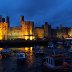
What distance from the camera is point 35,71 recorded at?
2484 centimetres

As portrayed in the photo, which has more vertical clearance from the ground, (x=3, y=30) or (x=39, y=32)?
(x=3, y=30)

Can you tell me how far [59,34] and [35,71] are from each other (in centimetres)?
10257

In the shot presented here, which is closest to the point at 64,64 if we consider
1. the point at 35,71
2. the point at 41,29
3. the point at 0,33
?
the point at 35,71

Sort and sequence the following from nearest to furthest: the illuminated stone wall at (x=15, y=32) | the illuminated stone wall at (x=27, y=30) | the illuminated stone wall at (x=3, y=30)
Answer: the illuminated stone wall at (x=3, y=30) → the illuminated stone wall at (x=27, y=30) → the illuminated stone wall at (x=15, y=32)

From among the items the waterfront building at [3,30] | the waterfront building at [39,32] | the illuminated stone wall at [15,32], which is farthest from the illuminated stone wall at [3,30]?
the waterfront building at [39,32]

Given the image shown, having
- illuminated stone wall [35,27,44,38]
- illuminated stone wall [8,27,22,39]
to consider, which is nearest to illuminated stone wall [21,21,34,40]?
illuminated stone wall [8,27,22,39]

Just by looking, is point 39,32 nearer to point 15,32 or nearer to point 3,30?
point 15,32

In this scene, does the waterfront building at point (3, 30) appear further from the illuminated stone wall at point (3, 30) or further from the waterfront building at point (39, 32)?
the waterfront building at point (39, 32)

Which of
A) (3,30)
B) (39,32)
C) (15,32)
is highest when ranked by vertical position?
(3,30)

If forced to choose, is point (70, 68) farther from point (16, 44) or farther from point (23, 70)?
point (16, 44)

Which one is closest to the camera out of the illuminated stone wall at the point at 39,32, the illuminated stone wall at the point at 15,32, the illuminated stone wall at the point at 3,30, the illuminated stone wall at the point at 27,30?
the illuminated stone wall at the point at 3,30

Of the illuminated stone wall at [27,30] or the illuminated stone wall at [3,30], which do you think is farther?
the illuminated stone wall at [27,30]

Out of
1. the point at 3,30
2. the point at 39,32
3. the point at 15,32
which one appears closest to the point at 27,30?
the point at 15,32

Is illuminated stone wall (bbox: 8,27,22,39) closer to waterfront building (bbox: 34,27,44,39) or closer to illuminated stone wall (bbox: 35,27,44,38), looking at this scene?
waterfront building (bbox: 34,27,44,39)
